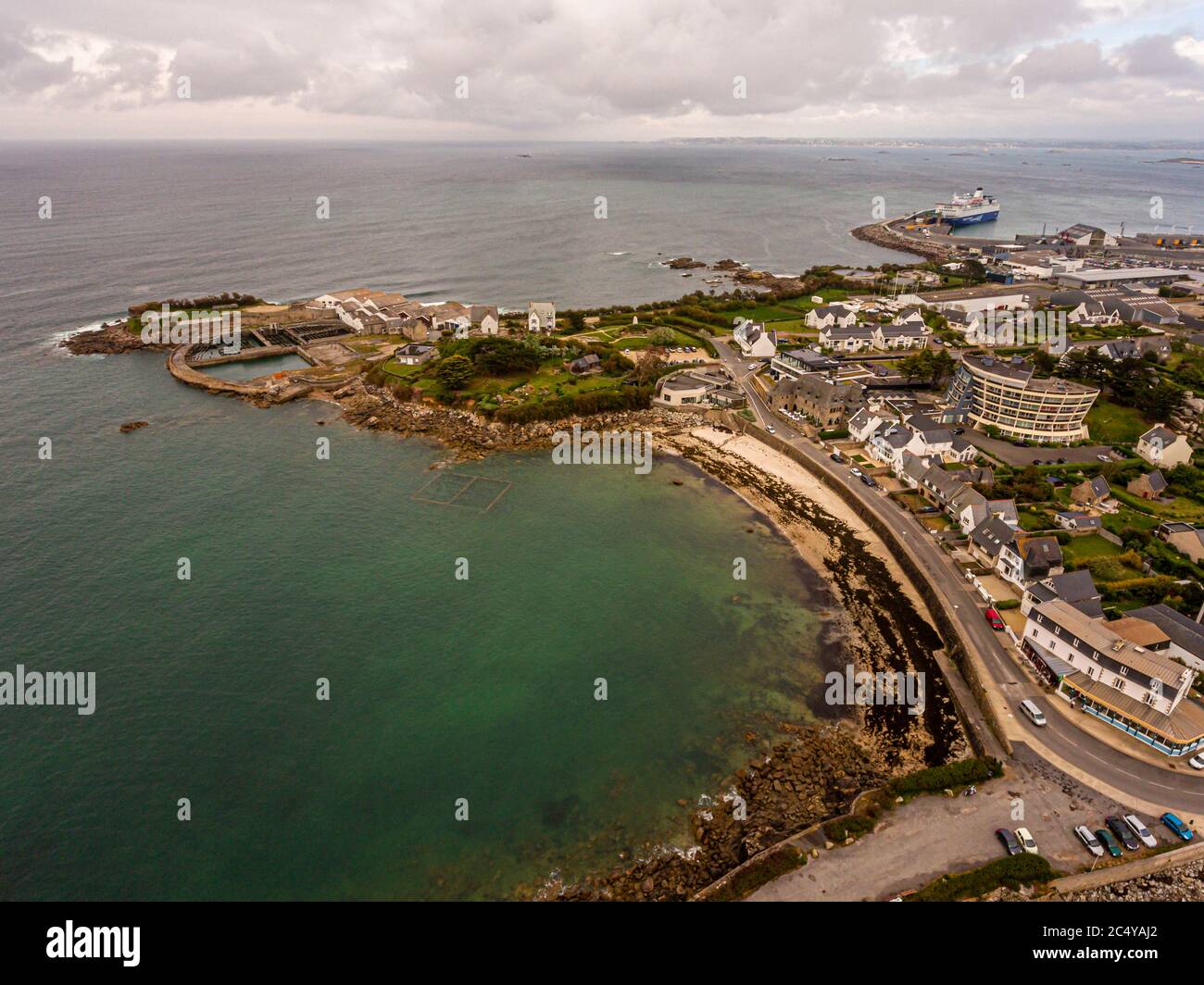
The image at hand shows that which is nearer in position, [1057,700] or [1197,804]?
[1197,804]

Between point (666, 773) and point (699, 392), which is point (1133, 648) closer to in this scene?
point (666, 773)

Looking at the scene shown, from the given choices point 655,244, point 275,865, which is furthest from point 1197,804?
point 655,244

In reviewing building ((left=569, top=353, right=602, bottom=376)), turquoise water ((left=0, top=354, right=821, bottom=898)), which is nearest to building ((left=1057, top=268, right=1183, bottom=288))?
building ((left=569, top=353, right=602, bottom=376))

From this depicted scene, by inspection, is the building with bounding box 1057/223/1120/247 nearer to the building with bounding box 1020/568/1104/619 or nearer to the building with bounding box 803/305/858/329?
the building with bounding box 803/305/858/329

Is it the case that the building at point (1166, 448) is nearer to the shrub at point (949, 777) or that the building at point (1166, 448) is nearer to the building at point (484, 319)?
the shrub at point (949, 777)

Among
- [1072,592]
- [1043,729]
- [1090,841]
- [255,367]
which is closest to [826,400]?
[1072,592]

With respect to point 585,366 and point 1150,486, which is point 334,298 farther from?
point 1150,486

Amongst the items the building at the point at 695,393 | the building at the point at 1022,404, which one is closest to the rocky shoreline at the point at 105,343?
the building at the point at 695,393
